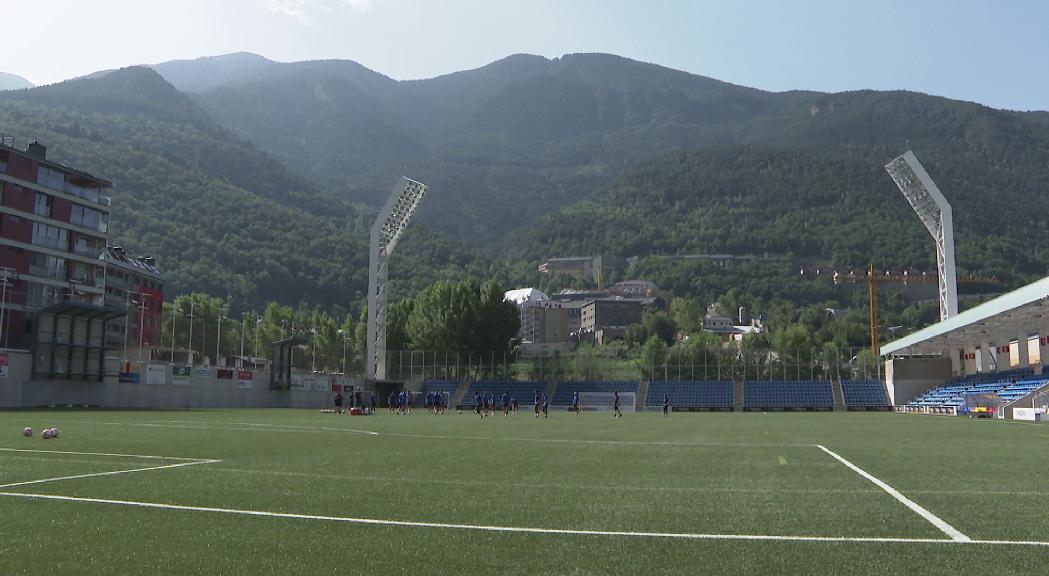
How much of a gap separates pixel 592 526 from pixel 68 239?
208ft

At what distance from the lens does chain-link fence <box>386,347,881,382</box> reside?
3167 inches

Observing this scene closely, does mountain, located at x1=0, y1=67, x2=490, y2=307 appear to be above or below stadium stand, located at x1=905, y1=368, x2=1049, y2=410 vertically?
above

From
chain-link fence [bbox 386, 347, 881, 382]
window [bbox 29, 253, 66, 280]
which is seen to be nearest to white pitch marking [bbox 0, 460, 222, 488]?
window [bbox 29, 253, 66, 280]

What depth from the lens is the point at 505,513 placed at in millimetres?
8383

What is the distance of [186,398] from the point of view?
2105 inches

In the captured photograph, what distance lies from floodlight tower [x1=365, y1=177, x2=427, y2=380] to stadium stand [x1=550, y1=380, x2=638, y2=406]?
1835 centimetres

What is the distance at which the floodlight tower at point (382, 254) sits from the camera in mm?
76562

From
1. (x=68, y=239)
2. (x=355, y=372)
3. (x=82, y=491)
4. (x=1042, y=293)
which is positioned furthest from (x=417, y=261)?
(x=82, y=491)

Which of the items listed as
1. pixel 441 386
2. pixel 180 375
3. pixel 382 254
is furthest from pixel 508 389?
pixel 180 375

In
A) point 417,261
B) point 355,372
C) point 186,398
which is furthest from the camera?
point 417,261

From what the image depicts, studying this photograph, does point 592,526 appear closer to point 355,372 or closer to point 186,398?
point 186,398

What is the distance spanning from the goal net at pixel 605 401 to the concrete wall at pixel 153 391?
93.8 feet

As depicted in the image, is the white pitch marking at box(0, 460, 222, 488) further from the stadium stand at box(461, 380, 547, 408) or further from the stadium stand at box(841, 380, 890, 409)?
the stadium stand at box(841, 380, 890, 409)

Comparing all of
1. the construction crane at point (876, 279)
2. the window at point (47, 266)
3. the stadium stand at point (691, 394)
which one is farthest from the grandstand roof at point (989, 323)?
the window at point (47, 266)
